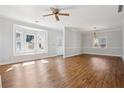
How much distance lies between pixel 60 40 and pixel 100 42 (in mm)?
3979

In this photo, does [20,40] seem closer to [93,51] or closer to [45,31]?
[45,31]

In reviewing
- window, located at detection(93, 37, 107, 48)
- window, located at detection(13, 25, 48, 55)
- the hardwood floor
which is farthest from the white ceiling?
window, located at detection(93, 37, 107, 48)

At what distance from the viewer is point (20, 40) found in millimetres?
6715

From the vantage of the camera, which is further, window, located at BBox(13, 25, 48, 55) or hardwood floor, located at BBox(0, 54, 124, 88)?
window, located at BBox(13, 25, 48, 55)

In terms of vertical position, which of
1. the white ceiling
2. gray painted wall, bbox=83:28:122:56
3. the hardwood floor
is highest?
the white ceiling

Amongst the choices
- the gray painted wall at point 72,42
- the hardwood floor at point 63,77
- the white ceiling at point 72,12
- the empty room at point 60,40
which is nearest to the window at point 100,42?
the empty room at point 60,40

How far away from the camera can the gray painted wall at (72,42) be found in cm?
818

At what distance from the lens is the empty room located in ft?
14.3

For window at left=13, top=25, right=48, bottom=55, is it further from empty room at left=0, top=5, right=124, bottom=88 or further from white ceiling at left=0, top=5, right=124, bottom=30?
white ceiling at left=0, top=5, right=124, bottom=30

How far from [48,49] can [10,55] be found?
3.26 m

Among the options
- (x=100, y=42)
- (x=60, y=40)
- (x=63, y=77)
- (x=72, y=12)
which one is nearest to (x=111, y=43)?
(x=100, y=42)

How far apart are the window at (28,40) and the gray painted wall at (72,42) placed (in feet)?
5.59

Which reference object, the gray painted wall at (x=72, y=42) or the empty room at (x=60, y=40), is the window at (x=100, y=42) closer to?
the empty room at (x=60, y=40)
